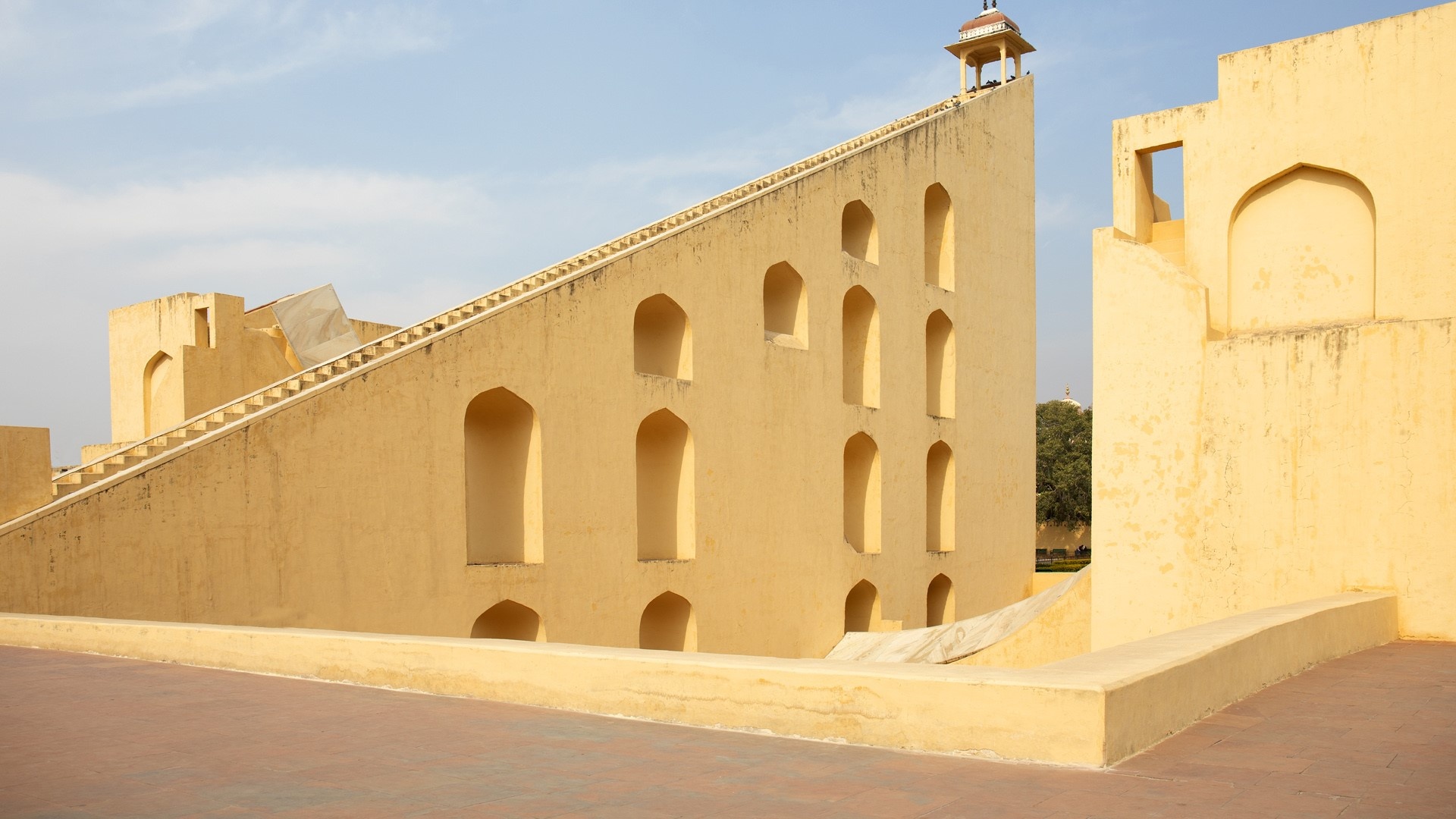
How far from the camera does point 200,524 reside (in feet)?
28.6

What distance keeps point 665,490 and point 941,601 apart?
6809mm

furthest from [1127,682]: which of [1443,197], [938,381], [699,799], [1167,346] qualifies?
[938,381]

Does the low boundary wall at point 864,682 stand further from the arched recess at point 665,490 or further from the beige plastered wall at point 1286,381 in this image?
the arched recess at point 665,490

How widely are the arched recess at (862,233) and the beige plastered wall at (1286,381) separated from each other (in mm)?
6995

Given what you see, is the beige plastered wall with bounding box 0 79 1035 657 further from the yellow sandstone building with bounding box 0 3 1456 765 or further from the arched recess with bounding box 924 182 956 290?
the arched recess with bounding box 924 182 956 290

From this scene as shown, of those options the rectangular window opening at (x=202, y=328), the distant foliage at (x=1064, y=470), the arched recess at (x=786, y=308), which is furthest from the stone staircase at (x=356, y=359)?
the distant foliage at (x=1064, y=470)

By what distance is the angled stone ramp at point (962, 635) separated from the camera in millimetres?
11320

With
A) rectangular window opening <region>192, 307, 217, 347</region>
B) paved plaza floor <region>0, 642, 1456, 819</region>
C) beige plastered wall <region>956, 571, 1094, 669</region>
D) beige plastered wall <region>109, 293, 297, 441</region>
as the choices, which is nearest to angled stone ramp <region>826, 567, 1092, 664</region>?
beige plastered wall <region>956, 571, 1094, 669</region>

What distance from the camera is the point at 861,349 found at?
55.2 feet

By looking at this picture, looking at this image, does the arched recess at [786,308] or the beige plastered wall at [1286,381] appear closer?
the beige plastered wall at [1286,381]

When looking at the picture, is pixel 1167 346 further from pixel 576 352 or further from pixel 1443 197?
pixel 576 352

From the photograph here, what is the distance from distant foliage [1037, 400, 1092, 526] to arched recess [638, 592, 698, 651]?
22.0 m

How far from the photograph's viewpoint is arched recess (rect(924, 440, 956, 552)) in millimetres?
18625

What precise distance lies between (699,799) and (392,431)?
7668 mm
